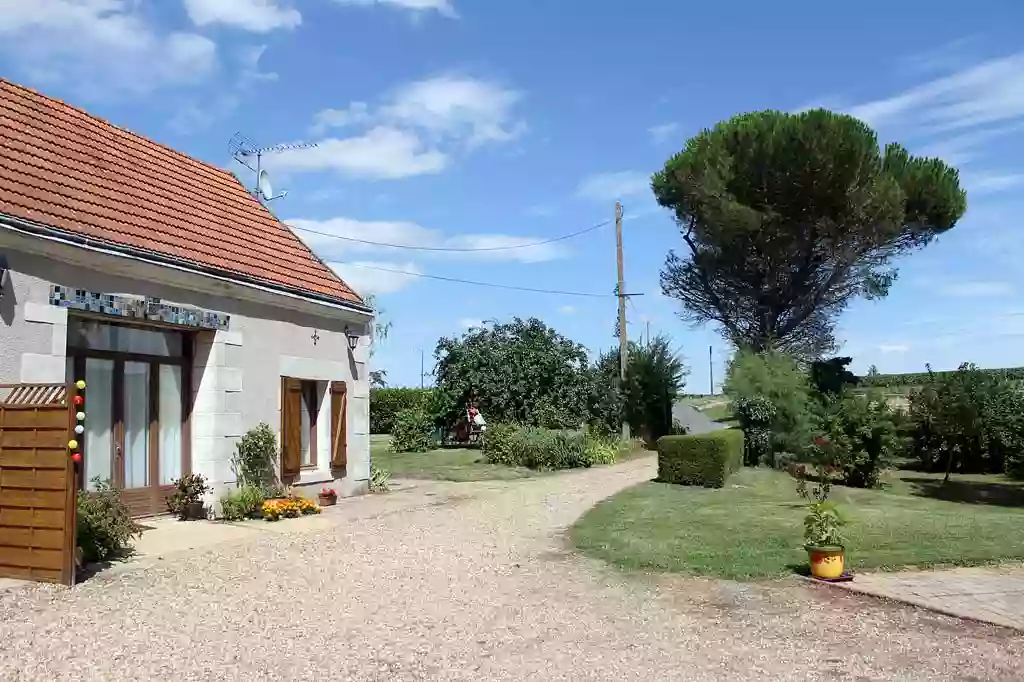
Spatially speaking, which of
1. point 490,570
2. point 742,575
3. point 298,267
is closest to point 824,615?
point 742,575

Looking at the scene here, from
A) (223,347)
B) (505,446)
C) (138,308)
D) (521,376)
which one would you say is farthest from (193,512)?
(521,376)

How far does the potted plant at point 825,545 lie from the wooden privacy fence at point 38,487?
6607mm

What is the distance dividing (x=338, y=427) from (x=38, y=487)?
674 centimetres

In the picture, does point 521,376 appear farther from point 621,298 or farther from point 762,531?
point 762,531

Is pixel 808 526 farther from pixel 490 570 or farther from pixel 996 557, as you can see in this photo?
pixel 490 570

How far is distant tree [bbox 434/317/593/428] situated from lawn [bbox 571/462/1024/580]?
275 inches

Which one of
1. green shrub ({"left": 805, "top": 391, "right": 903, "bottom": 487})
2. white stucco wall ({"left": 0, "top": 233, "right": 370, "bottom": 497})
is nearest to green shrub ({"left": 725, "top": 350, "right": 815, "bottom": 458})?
green shrub ({"left": 805, "top": 391, "right": 903, "bottom": 487})

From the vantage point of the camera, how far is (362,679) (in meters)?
5.13

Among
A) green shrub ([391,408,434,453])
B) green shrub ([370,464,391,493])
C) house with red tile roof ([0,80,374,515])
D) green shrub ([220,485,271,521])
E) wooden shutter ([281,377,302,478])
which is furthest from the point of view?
green shrub ([391,408,434,453])

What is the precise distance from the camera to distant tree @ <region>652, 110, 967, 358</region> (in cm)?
2716

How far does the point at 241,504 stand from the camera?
37.8 ft

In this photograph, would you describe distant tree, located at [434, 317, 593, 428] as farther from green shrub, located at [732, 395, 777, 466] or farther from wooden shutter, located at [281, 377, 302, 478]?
wooden shutter, located at [281, 377, 302, 478]

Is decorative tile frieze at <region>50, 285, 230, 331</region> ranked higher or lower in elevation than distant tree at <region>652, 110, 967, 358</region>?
lower

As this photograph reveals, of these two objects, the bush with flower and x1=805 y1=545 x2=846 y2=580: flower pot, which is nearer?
x1=805 y1=545 x2=846 y2=580: flower pot
